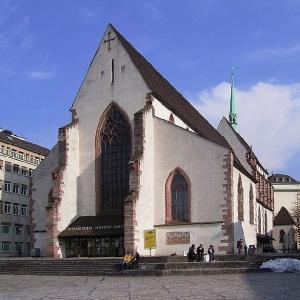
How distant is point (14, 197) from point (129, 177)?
1498 inches

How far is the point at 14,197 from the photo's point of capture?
254 feet

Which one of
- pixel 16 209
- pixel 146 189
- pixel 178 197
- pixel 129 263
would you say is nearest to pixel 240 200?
pixel 178 197

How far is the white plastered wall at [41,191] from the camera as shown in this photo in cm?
4956

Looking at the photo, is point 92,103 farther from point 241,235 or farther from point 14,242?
point 14,242

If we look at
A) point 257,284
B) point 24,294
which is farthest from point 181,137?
point 24,294

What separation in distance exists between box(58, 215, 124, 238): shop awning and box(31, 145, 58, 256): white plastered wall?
4448 mm

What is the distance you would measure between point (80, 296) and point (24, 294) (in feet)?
8.80

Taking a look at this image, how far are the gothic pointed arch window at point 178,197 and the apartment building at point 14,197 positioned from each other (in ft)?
110

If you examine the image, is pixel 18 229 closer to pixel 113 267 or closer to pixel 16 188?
pixel 16 188

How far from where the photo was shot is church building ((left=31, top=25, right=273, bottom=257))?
1684 inches

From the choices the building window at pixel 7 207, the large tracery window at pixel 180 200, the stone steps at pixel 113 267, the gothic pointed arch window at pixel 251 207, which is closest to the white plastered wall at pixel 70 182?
the stone steps at pixel 113 267

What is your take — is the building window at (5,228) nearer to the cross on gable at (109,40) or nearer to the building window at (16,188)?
the building window at (16,188)

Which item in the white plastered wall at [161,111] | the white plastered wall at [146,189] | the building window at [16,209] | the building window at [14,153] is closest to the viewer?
the white plastered wall at [146,189]

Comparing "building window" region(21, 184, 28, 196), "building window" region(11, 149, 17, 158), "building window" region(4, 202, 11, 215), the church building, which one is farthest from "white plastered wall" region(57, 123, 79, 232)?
"building window" region(11, 149, 17, 158)
